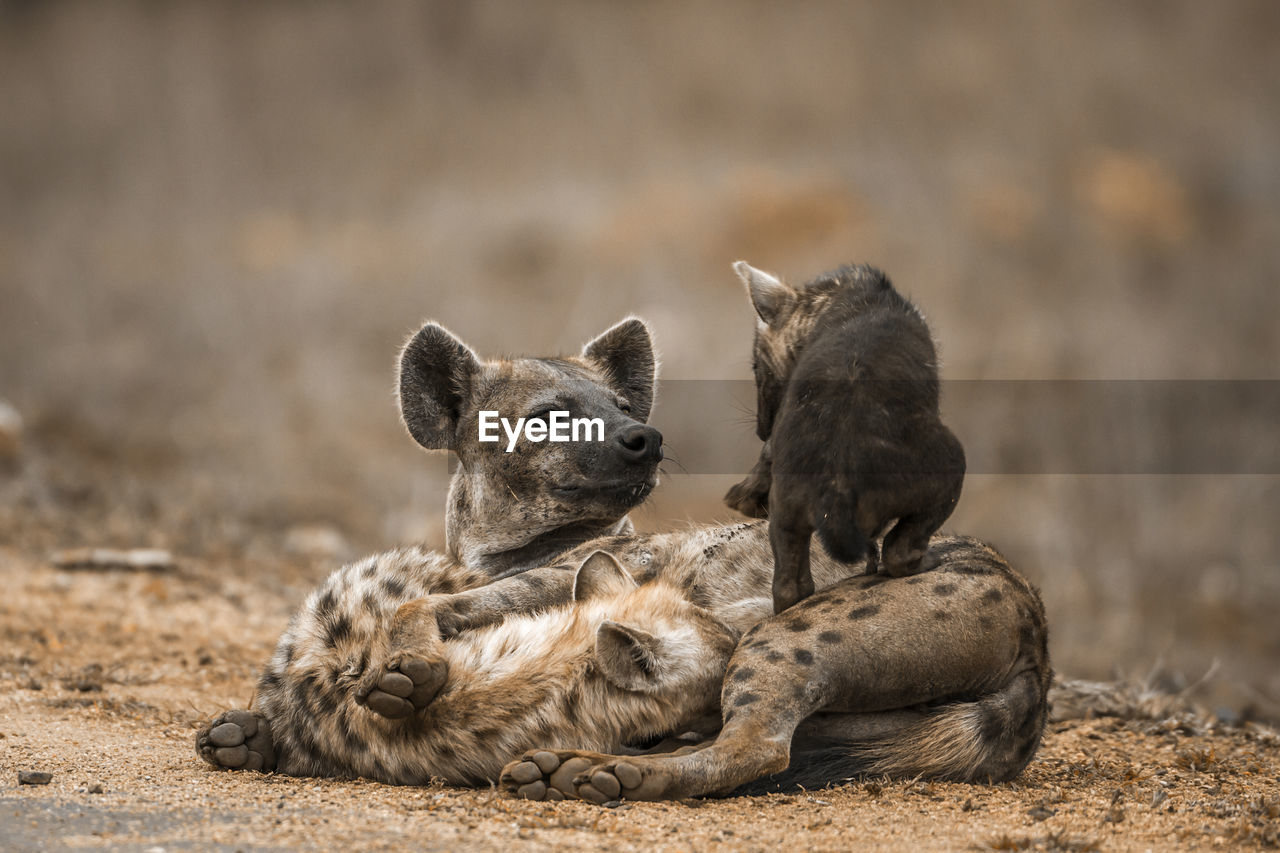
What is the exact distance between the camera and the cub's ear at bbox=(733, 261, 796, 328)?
3531 millimetres

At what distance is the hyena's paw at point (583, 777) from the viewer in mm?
2721

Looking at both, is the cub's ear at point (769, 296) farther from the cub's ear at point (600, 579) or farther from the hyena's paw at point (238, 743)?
the hyena's paw at point (238, 743)

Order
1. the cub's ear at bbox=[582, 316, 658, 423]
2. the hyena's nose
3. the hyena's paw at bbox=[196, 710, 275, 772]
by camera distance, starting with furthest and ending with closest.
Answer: the cub's ear at bbox=[582, 316, 658, 423], the hyena's nose, the hyena's paw at bbox=[196, 710, 275, 772]

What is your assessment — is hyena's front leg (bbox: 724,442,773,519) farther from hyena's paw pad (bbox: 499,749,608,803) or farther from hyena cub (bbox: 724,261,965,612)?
hyena's paw pad (bbox: 499,749,608,803)

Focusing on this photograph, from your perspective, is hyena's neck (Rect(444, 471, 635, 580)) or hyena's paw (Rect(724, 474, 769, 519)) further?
hyena's neck (Rect(444, 471, 635, 580))

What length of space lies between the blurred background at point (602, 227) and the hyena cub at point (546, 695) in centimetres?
682

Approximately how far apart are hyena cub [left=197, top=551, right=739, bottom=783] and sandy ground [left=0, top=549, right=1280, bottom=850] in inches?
3.6

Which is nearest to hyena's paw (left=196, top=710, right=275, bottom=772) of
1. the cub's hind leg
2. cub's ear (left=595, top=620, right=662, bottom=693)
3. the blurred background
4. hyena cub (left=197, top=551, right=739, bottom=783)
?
hyena cub (left=197, top=551, right=739, bottom=783)

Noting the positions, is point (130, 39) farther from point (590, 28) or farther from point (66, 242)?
point (590, 28)

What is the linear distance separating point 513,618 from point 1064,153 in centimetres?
1565

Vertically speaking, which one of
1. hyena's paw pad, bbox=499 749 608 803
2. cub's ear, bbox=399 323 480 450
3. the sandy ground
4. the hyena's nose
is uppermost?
cub's ear, bbox=399 323 480 450

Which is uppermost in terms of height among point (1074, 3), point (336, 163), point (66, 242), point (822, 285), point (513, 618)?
point (1074, 3)

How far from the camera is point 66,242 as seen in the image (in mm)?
16844

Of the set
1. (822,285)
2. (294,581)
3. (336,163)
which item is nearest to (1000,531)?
(294,581)
